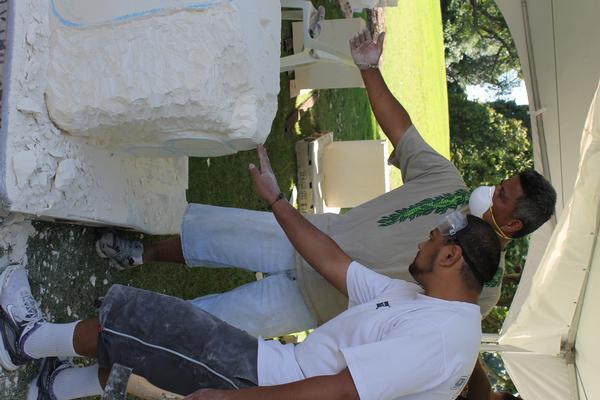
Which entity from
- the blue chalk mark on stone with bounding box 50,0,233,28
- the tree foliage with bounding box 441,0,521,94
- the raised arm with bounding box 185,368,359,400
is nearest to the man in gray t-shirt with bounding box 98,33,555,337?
the raised arm with bounding box 185,368,359,400

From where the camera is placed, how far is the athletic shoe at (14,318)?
2020 millimetres

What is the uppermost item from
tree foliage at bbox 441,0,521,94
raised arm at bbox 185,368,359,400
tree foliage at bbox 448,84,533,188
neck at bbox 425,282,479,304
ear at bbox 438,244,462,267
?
tree foliage at bbox 441,0,521,94

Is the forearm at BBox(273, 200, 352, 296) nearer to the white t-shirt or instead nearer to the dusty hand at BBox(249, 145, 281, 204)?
the dusty hand at BBox(249, 145, 281, 204)

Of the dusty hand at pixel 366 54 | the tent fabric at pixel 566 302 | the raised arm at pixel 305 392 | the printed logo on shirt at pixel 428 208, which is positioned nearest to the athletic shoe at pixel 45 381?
the raised arm at pixel 305 392

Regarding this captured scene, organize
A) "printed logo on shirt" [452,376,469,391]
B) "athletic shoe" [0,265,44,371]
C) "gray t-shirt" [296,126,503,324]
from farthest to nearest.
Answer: "gray t-shirt" [296,126,503,324], "athletic shoe" [0,265,44,371], "printed logo on shirt" [452,376,469,391]

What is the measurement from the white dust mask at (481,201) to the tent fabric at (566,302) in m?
1.04

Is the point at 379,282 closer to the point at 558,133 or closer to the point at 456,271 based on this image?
the point at 456,271

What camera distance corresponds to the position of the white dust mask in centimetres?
215

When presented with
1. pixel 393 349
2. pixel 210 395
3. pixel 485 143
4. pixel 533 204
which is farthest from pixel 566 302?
pixel 485 143

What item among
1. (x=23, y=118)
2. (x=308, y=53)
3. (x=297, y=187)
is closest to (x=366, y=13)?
(x=297, y=187)

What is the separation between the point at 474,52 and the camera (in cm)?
1841

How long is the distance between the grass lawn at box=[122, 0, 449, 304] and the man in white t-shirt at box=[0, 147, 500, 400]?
89 centimetres

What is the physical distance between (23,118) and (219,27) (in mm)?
708

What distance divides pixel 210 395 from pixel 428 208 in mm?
1102
